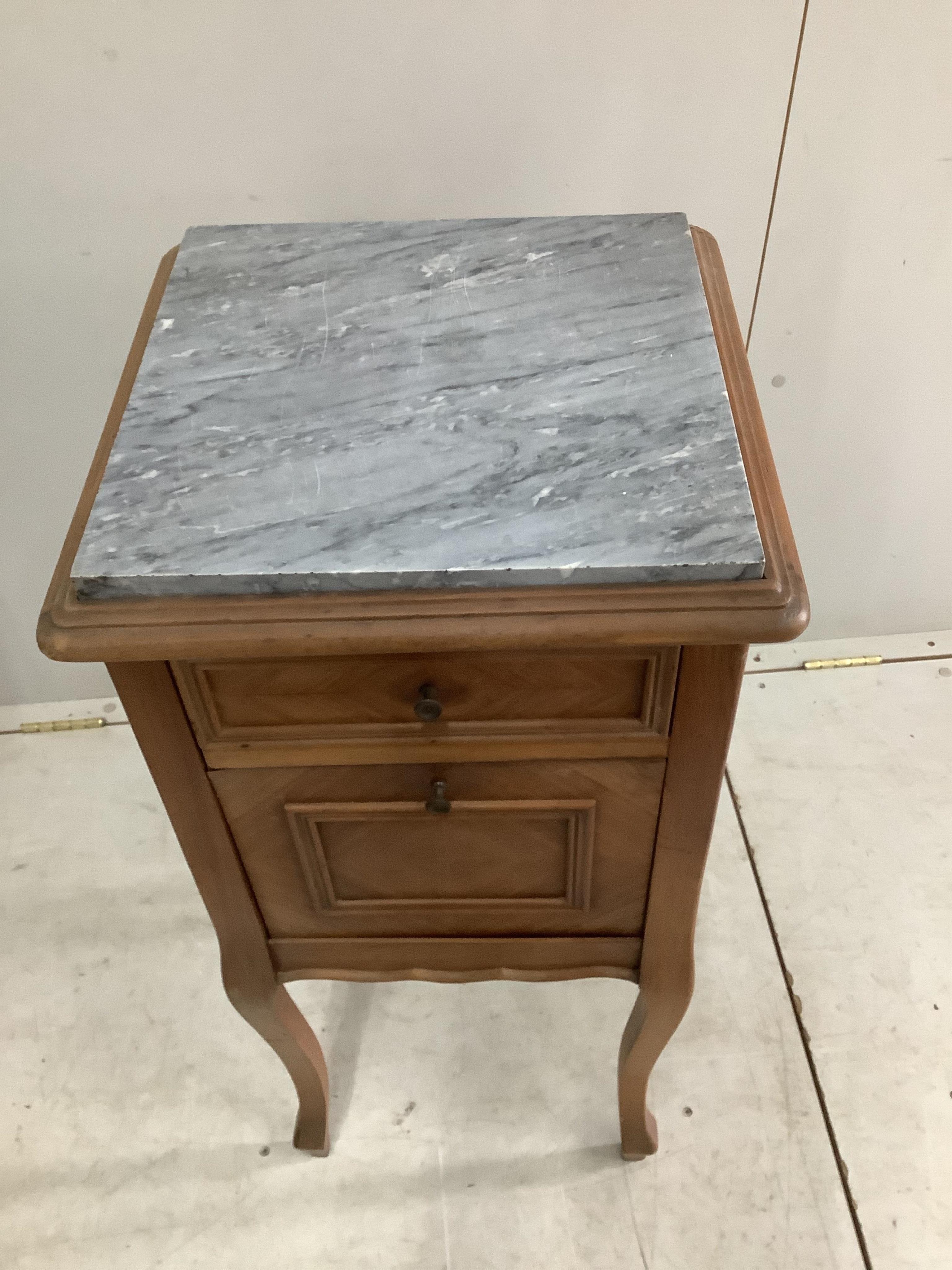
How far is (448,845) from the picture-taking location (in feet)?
2.43

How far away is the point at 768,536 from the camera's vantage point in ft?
1.90

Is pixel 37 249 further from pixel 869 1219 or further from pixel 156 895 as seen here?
pixel 869 1219

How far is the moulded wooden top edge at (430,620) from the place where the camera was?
55 centimetres

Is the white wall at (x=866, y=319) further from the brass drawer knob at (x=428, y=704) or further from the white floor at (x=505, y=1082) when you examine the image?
the brass drawer knob at (x=428, y=704)

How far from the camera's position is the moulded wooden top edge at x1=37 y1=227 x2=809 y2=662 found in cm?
55

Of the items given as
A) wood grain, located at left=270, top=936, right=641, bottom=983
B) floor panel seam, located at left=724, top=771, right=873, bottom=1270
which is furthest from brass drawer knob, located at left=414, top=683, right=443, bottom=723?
floor panel seam, located at left=724, top=771, right=873, bottom=1270

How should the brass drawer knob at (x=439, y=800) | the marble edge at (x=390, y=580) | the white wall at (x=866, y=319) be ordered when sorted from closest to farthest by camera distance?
the marble edge at (x=390, y=580)
the brass drawer knob at (x=439, y=800)
the white wall at (x=866, y=319)

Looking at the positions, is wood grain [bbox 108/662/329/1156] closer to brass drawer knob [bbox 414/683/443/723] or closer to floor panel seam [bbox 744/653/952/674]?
brass drawer knob [bbox 414/683/443/723]

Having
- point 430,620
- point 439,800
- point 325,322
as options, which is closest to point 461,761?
point 439,800

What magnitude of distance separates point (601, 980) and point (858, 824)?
0.41 m

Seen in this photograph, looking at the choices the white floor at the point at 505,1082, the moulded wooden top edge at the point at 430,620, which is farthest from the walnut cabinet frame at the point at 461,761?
the white floor at the point at 505,1082

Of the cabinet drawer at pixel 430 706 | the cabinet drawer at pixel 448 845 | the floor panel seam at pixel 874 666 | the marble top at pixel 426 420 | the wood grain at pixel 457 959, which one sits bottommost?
the floor panel seam at pixel 874 666

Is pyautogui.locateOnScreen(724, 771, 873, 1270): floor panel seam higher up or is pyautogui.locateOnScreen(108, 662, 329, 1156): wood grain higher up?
pyautogui.locateOnScreen(108, 662, 329, 1156): wood grain

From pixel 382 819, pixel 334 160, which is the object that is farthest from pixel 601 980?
pixel 334 160
